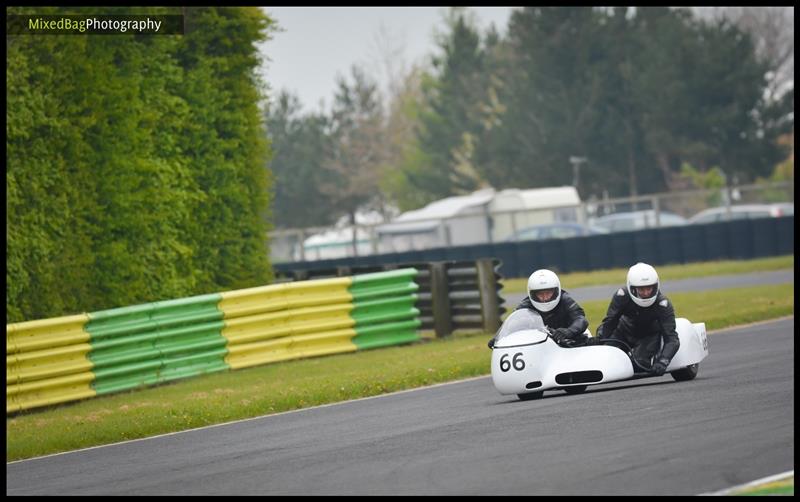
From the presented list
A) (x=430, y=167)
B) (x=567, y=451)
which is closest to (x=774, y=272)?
(x=567, y=451)

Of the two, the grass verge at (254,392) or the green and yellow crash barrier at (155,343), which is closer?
the grass verge at (254,392)

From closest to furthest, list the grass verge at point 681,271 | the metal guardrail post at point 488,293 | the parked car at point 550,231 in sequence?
the metal guardrail post at point 488,293, the grass verge at point 681,271, the parked car at point 550,231

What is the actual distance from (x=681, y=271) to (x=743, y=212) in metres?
6.61

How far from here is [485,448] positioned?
9.78 meters

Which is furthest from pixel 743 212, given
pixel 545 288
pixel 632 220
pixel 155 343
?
pixel 545 288

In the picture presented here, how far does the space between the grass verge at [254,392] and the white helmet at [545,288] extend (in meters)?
2.93

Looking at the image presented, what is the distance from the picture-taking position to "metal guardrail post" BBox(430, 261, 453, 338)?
2161 cm

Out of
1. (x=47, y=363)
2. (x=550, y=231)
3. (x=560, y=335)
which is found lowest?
(x=47, y=363)

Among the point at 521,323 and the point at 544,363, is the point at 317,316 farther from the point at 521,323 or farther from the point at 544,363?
the point at 544,363

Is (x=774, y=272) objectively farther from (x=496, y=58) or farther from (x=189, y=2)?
(x=496, y=58)

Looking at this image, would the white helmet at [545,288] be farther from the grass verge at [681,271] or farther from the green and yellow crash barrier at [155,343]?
the grass verge at [681,271]

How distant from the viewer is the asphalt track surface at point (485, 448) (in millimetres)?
8352

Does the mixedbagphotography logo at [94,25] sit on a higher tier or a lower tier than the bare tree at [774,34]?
lower

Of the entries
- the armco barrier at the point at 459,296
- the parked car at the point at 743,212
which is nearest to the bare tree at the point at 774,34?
the parked car at the point at 743,212
